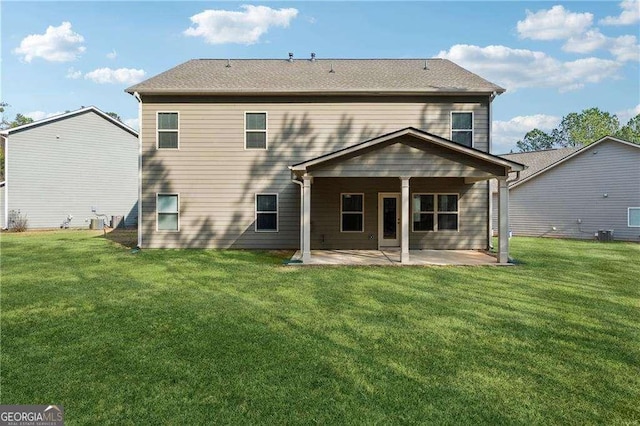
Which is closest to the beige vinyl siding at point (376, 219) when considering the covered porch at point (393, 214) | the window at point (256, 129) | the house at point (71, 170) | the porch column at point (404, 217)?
the covered porch at point (393, 214)

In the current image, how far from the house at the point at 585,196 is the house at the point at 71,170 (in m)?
23.7

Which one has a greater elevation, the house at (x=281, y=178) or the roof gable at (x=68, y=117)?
the roof gable at (x=68, y=117)

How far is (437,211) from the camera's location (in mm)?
12789

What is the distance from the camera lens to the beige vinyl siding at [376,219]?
12.7 meters

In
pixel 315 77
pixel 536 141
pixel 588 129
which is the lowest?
pixel 315 77

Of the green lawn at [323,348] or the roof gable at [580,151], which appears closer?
the green lawn at [323,348]

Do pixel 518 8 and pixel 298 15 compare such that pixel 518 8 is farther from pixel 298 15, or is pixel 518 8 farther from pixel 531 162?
pixel 531 162

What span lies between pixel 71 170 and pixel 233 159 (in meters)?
14.8

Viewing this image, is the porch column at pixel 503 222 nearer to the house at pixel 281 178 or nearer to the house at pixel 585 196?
the house at pixel 281 178

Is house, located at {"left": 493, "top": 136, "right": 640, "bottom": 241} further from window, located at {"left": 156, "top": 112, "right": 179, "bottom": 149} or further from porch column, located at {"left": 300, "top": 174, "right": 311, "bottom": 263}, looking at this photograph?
window, located at {"left": 156, "top": 112, "right": 179, "bottom": 149}

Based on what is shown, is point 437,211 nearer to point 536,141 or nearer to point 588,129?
point 588,129

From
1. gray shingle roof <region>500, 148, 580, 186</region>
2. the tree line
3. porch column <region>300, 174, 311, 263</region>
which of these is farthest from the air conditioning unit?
the tree line

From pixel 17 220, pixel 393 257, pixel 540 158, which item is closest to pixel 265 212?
pixel 393 257

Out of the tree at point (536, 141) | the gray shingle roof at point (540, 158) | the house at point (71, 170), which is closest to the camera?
the house at point (71, 170)
